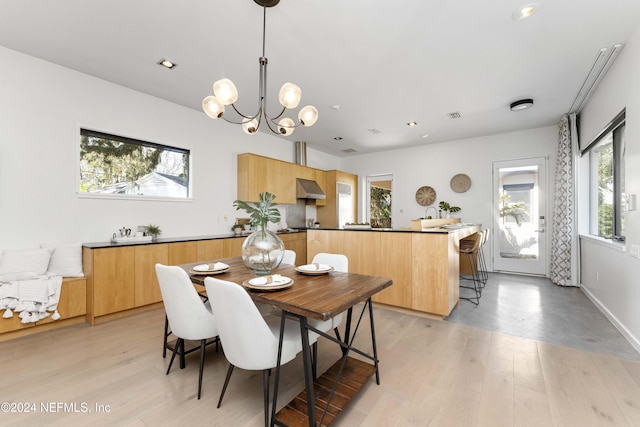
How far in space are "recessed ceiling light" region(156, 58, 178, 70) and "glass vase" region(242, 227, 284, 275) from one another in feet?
7.49

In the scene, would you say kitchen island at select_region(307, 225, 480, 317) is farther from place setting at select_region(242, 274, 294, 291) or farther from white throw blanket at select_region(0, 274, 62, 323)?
white throw blanket at select_region(0, 274, 62, 323)

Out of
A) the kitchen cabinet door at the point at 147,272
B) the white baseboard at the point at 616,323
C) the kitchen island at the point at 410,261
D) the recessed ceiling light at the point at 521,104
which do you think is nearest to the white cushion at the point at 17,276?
the kitchen cabinet door at the point at 147,272

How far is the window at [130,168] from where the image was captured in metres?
3.40

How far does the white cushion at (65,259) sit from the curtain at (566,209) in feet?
22.0

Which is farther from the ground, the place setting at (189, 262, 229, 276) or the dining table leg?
the place setting at (189, 262, 229, 276)

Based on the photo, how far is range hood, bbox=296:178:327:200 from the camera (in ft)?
18.8

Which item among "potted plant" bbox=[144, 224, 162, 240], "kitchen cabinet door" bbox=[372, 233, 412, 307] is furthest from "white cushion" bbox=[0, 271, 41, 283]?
"kitchen cabinet door" bbox=[372, 233, 412, 307]

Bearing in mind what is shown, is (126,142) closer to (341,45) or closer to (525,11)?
(341,45)

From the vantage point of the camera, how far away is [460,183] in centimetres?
597

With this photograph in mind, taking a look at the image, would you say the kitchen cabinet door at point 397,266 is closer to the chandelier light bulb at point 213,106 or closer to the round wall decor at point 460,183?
the chandelier light bulb at point 213,106

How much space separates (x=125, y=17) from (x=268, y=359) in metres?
2.89

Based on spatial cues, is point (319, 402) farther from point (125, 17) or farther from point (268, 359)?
point (125, 17)

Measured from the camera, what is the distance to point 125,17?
2.35 metres

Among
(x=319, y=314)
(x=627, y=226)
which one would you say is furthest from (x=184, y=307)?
(x=627, y=226)
